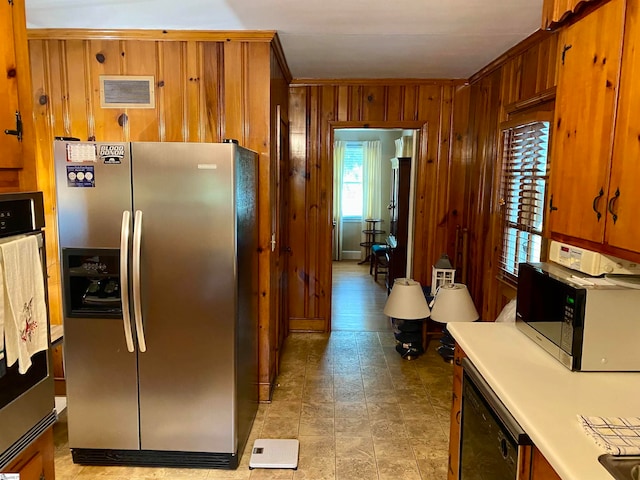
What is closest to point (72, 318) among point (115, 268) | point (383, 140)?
point (115, 268)

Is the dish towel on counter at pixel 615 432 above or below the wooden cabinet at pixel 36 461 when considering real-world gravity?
above

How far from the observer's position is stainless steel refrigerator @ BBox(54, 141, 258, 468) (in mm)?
2289

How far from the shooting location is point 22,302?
1283 millimetres

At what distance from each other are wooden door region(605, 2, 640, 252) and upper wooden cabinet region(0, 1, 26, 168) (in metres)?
1.78

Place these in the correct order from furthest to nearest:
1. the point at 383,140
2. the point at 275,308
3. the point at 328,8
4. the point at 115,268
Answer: the point at 383,140 < the point at 275,308 < the point at 328,8 < the point at 115,268

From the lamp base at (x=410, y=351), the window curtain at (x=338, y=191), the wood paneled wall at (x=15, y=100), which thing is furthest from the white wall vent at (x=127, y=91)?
the window curtain at (x=338, y=191)

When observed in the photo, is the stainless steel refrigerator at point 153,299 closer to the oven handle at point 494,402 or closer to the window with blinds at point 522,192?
the oven handle at point 494,402

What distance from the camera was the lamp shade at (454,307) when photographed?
366 centimetres

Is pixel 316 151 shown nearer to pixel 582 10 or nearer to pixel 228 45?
pixel 228 45

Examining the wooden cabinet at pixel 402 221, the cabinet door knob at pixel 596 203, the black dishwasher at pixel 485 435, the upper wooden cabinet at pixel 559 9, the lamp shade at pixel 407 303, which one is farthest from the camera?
the wooden cabinet at pixel 402 221

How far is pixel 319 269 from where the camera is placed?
15.3 feet

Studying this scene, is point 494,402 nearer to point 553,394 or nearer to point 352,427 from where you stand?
point 553,394

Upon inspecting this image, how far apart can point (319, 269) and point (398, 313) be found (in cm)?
110

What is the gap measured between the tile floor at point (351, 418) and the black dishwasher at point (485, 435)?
74 centimetres
